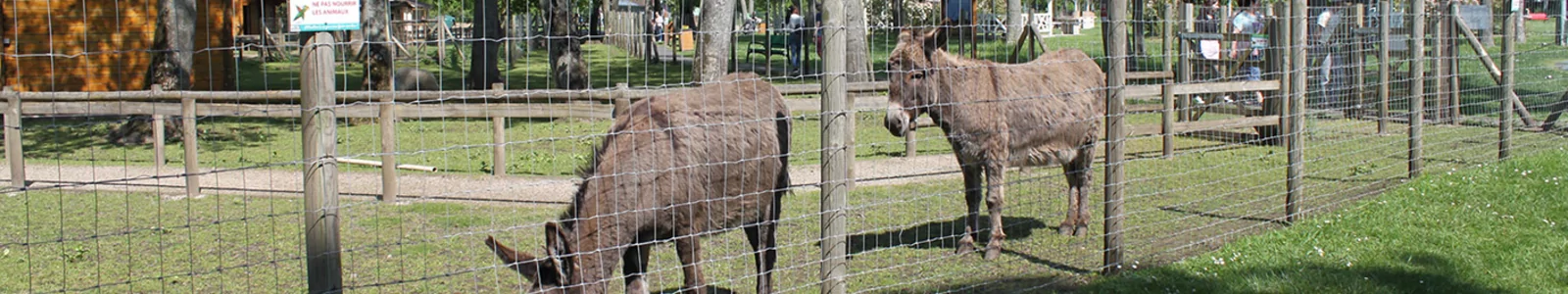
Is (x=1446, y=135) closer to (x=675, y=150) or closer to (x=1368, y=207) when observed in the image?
(x=1368, y=207)

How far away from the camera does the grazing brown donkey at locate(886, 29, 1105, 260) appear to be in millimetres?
7828

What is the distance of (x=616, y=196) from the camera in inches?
214

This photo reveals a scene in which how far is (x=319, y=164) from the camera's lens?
13.4 ft

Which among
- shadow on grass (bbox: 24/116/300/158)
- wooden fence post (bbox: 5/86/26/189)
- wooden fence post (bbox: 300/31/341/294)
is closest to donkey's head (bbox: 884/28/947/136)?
wooden fence post (bbox: 300/31/341/294)

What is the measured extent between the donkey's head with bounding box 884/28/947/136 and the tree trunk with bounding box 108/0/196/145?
1125 cm

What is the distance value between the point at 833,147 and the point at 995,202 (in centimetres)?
298

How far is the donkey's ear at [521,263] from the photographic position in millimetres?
5045

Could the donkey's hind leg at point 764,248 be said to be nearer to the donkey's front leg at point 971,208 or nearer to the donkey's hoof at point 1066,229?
the donkey's front leg at point 971,208

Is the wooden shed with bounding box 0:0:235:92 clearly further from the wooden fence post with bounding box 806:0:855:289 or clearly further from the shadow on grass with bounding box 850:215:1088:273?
the wooden fence post with bounding box 806:0:855:289

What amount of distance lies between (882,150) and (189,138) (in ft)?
24.0

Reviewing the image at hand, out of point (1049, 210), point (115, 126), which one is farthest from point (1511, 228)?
point (115, 126)

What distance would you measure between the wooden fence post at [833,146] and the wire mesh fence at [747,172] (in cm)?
1

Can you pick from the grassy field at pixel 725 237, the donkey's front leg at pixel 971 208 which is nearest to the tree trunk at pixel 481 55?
the grassy field at pixel 725 237

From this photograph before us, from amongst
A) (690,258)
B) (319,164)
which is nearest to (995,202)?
(690,258)
